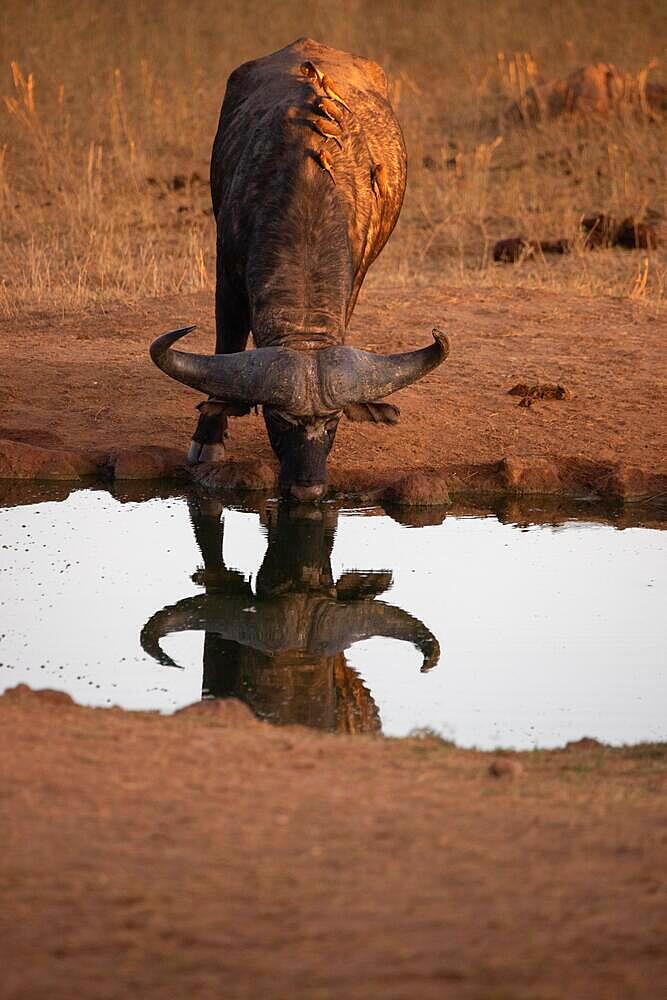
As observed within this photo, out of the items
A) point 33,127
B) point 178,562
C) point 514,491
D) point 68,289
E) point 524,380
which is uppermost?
point 33,127

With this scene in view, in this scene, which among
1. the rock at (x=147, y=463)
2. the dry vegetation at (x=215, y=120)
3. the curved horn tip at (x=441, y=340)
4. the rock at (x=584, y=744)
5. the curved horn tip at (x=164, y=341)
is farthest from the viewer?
the dry vegetation at (x=215, y=120)

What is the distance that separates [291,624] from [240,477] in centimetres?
181

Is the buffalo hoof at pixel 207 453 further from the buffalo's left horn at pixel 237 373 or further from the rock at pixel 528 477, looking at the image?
the rock at pixel 528 477

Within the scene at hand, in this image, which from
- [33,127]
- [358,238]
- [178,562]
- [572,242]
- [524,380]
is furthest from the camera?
[33,127]

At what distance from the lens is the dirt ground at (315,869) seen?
250 centimetres

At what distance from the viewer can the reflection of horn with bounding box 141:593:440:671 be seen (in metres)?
5.53

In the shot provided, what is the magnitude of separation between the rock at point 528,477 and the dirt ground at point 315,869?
145 inches

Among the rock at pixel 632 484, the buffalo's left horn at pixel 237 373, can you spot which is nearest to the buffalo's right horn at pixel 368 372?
the buffalo's left horn at pixel 237 373

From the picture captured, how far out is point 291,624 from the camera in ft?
19.1

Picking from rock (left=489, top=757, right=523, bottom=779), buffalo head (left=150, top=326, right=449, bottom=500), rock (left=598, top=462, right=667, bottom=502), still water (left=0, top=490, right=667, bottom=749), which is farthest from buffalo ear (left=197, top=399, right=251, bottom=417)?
rock (left=489, top=757, right=523, bottom=779)

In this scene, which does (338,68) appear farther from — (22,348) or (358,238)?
(22,348)

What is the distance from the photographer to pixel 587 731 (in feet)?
15.8

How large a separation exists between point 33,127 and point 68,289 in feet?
17.8

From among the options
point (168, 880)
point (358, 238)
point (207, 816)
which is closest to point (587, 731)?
point (207, 816)
